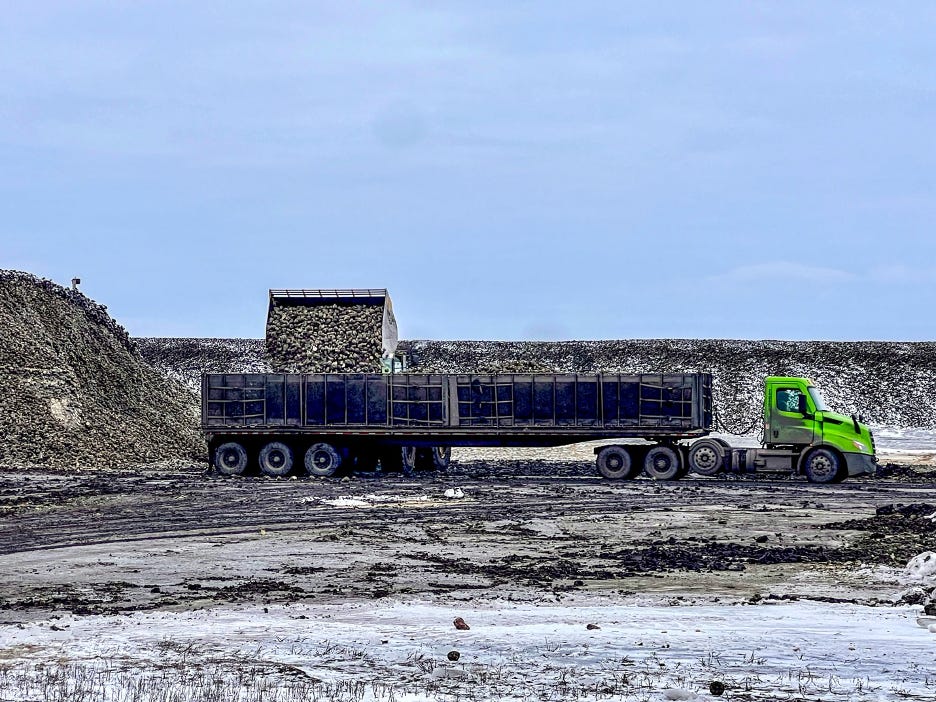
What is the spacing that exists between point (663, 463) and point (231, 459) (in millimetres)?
11658

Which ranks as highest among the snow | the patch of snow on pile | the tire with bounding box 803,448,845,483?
the tire with bounding box 803,448,845,483

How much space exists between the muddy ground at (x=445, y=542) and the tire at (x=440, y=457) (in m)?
5.42

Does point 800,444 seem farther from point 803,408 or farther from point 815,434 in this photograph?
point 803,408

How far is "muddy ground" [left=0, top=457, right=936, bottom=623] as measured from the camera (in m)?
13.3

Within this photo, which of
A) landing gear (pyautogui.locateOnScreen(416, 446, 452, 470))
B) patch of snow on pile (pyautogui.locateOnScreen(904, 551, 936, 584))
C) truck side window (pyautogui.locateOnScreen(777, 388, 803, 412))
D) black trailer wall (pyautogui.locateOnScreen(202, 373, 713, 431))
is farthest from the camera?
landing gear (pyautogui.locateOnScreen(416, 446, 452, 470))

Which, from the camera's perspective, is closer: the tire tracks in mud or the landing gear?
the tire tracks in mud

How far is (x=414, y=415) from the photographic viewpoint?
3259 cm

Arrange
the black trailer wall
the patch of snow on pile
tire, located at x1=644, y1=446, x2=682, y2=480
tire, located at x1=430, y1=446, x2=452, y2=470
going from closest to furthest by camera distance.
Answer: the patch of snow on pile, tire, located at x1=644, y1=446, x2=682, y2=480, the black trailer wall, tire, located at x1=430, y1=446, x2=452, y2=470

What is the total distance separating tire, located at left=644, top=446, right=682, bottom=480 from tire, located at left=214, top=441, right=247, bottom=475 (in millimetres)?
10891

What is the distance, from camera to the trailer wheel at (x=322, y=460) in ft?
107

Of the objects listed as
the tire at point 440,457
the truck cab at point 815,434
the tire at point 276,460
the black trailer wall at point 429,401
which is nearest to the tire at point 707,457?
the black trailer wall at point 429,401

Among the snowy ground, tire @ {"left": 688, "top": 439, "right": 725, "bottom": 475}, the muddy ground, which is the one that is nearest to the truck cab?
the muddy ground

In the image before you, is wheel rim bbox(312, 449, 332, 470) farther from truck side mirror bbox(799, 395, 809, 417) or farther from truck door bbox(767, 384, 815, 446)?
truck side mirror bbox(799, 395, 809, 417)

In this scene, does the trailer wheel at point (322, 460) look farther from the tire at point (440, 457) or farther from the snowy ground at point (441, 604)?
the snowy ground at point (441, 604)
